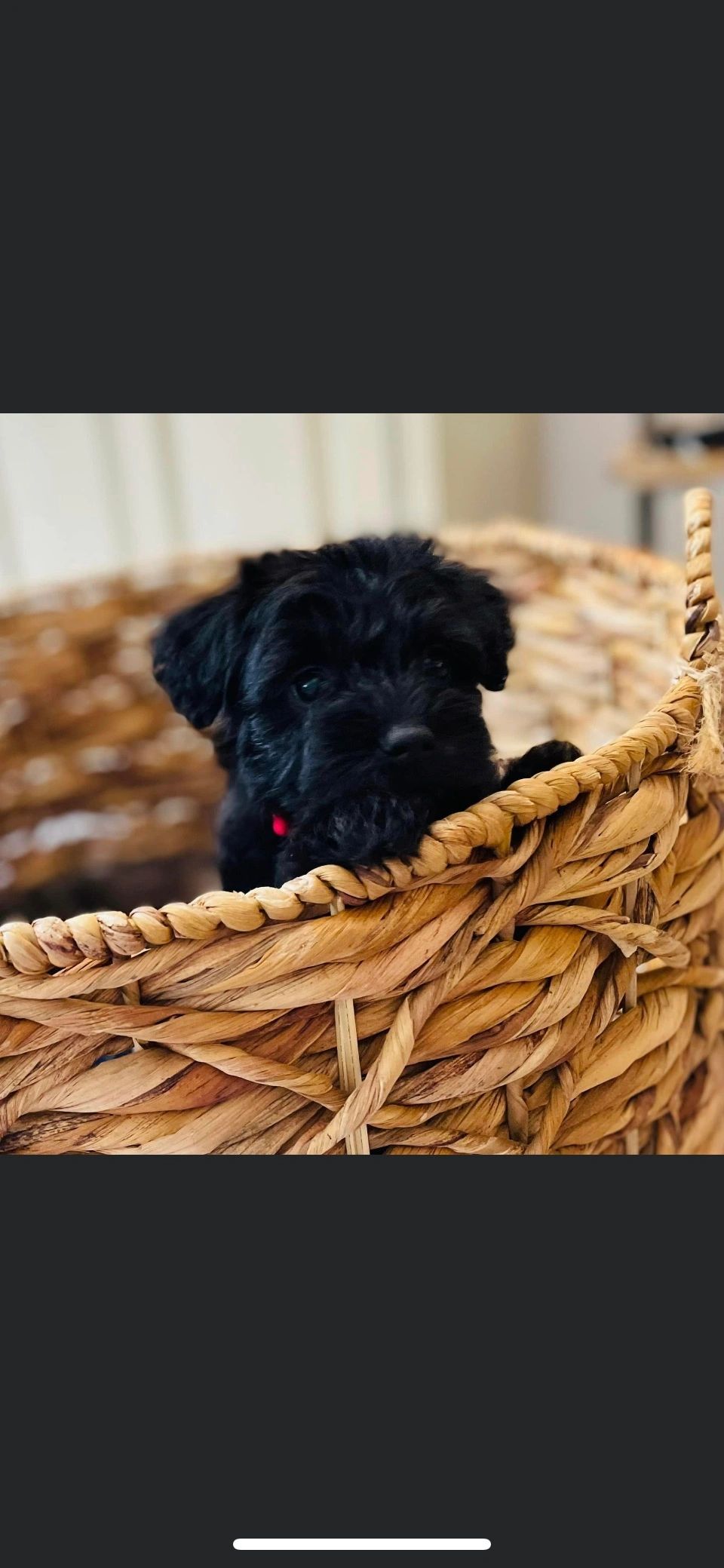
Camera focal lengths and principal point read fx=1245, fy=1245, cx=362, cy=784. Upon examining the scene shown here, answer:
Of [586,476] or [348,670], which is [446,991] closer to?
[348,670]

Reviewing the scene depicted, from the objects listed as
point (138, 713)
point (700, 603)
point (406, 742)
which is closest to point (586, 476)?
point (138, 713)

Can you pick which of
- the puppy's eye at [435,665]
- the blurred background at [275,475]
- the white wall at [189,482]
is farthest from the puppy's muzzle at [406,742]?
the white wall at [189,482]

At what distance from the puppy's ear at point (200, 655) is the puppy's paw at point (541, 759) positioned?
0.35 metres

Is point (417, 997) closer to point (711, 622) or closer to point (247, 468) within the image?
point (711, 622)

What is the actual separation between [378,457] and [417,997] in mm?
2421

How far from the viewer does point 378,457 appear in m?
3.37

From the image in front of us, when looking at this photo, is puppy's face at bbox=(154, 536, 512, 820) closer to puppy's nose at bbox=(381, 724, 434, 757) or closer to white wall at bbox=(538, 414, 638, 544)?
puppy's nose at bbox=(381, 724, 434, 757)

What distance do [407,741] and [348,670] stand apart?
163mm

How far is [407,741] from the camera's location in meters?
1.21

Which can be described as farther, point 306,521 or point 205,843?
point 306,521

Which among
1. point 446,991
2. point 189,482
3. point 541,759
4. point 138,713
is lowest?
point 446,991

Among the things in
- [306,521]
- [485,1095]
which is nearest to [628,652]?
[485,1095]

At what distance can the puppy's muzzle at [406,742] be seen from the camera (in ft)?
3.98

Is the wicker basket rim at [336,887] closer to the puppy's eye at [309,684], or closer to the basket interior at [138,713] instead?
the puppy's eye at [309,684]
